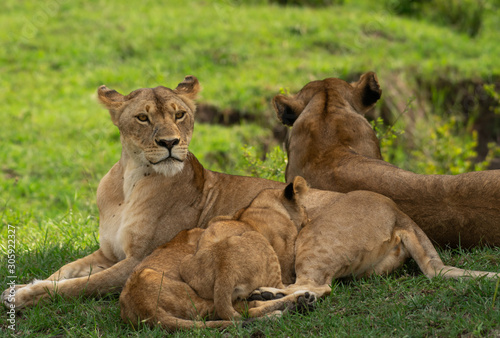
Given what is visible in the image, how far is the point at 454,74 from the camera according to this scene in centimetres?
1038

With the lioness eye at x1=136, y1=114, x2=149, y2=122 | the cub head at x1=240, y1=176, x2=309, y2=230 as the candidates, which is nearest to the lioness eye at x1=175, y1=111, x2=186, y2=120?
the lioness eye at x1=136, y1=114, x2=149, y2=122

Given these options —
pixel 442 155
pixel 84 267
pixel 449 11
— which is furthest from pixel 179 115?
pixel 449 11

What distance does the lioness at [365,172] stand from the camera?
414cm

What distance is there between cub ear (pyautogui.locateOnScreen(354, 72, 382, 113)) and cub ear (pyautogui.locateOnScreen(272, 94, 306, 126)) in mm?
472

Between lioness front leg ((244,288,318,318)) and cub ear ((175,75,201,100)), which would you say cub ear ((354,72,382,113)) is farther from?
lioness front leg ((244,288,318,318))

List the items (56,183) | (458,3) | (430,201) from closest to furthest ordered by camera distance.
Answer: (430,201) → (56,183) → (458,3)

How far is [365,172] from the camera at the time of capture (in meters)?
4.49

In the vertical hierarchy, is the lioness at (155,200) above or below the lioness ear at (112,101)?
below

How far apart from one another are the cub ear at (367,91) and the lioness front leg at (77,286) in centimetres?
245

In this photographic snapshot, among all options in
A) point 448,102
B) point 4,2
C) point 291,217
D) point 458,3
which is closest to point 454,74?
point 448,102

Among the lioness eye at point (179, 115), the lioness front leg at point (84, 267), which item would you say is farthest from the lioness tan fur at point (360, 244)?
the lioness front leg at point (84, 267)

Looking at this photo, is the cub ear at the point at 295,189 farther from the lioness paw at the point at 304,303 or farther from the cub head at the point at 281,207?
the lioness paw at the point at 304,303

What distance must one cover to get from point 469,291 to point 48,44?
31.6ft

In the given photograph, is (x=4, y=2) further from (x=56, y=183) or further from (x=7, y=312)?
(x=7, y=312)
